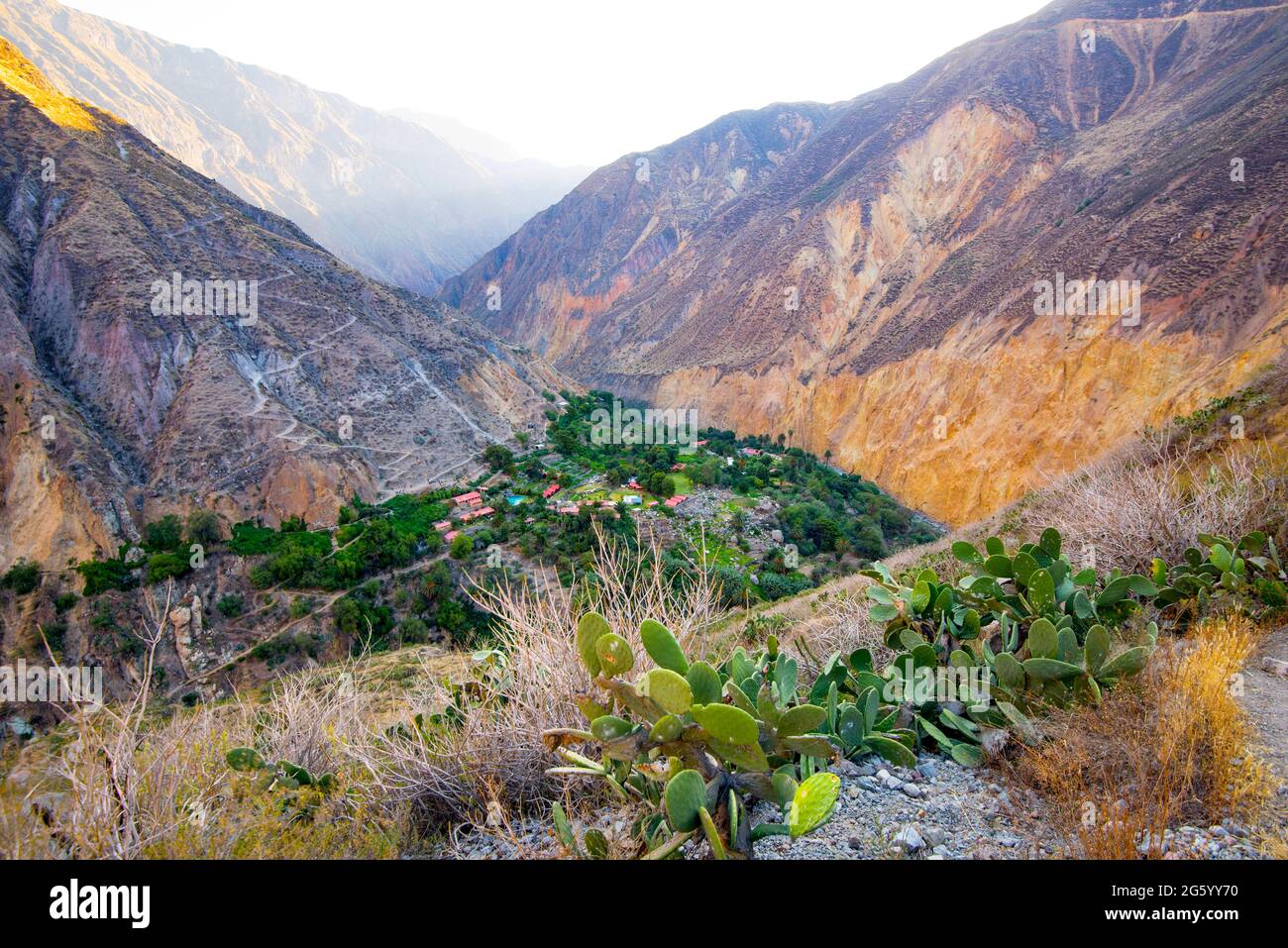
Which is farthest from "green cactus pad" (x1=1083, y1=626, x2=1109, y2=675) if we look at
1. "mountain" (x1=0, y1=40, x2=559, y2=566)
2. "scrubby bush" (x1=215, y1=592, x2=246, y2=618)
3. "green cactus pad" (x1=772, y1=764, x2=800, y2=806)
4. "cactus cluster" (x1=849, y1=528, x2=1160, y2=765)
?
"mountain" (x1=0, y1=40, x2=559, y2=566)

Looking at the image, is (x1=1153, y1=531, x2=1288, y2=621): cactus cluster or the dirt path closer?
the dirt path

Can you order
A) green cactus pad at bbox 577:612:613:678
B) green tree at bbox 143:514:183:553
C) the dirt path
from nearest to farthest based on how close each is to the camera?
the dirt path → green cactus pad at bbox 577:612:613:678 → green tree at bbox 143:514:183:553

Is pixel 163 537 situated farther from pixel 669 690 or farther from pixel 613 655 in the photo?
pixel 669 690

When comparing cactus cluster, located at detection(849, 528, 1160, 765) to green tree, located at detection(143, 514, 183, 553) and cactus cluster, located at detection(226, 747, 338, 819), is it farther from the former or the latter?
green tree, located at detection(143, 514, 183, 553)

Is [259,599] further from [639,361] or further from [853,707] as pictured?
[639,361]

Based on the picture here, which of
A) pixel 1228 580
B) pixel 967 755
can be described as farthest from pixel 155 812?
pixel 1228 580

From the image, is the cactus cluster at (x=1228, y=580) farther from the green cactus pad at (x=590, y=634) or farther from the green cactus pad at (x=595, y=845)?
the green cactus pad at (x=595, y=845)
